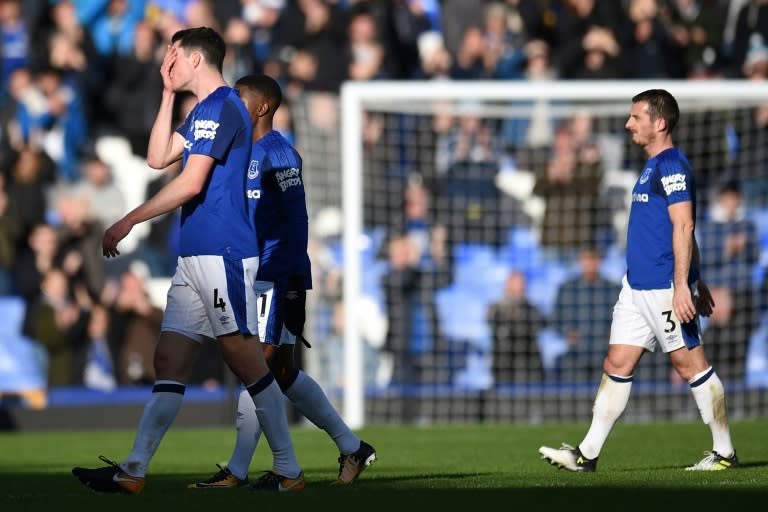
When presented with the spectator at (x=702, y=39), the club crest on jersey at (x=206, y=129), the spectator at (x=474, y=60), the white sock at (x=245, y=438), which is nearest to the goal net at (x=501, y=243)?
the spectator at (x=474, y=60)

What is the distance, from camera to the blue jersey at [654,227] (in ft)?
27.3

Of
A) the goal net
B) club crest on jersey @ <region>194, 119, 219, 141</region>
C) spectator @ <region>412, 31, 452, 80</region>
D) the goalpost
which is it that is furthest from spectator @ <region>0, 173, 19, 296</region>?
club crest on jersey @ <region>194, 119, 219, 141</region>

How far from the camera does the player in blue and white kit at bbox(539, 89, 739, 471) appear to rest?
835 cm

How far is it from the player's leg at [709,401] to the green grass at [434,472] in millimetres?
189

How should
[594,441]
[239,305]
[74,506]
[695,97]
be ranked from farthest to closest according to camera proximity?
1. [695,97]
2. [594,441]
3. [239,305]
4. [74,506]

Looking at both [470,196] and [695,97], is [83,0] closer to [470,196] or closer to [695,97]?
[470,196]

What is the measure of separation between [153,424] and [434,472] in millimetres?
2357

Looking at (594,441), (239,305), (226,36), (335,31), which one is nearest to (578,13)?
(335,31)

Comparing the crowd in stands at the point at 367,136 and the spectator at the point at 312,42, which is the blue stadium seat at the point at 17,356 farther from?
the spectator at the point at 312,42

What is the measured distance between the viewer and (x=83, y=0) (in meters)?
19.0

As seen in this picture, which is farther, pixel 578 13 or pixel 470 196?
pixel 578 13

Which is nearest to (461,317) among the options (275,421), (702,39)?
(702,39)

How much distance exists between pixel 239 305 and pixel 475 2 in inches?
458

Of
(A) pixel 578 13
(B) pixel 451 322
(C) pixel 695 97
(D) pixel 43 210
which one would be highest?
(A) pixel 578 13
